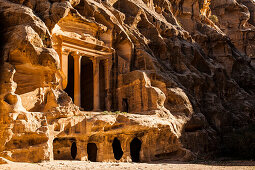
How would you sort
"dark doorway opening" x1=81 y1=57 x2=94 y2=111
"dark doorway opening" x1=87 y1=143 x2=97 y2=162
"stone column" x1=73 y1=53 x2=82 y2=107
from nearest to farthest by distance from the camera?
"dark doorway opening" x1=87 y1=143 x2=97 y2=162 < "stone column" x1=73 y1=53 x2=82 y2=107 < "dark doorway opening" x1=81 y1=57 x2=94 y2=111

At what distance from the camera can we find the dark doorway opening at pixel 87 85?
96.4 ft

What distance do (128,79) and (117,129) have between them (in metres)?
6.77

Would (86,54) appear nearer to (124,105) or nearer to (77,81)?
(77,81)

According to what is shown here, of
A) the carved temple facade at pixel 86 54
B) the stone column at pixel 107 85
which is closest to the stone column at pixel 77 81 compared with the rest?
the carved temple facade at pixel 86 54

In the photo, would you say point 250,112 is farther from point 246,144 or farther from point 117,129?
point 117,129

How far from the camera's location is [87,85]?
99.0 ft

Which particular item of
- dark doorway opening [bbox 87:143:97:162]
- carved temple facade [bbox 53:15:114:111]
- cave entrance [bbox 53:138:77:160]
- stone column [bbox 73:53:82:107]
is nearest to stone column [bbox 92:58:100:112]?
carved temple facade [bbox 53:15:114:111]

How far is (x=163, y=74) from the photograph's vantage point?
27.0 m

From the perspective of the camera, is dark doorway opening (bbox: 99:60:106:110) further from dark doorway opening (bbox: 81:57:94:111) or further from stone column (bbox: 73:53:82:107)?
stone column (bbox: 73:53:82:107)

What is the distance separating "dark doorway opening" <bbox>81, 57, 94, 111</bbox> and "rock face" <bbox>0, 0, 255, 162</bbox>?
0.11 meters

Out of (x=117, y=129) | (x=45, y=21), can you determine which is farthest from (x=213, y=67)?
(x=45, y=21)

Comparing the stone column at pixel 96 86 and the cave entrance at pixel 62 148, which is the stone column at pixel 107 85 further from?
the cave entrance at pixel 62 148

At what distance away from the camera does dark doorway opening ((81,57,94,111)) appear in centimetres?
2939

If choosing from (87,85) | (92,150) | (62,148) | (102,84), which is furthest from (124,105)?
(62,148)
